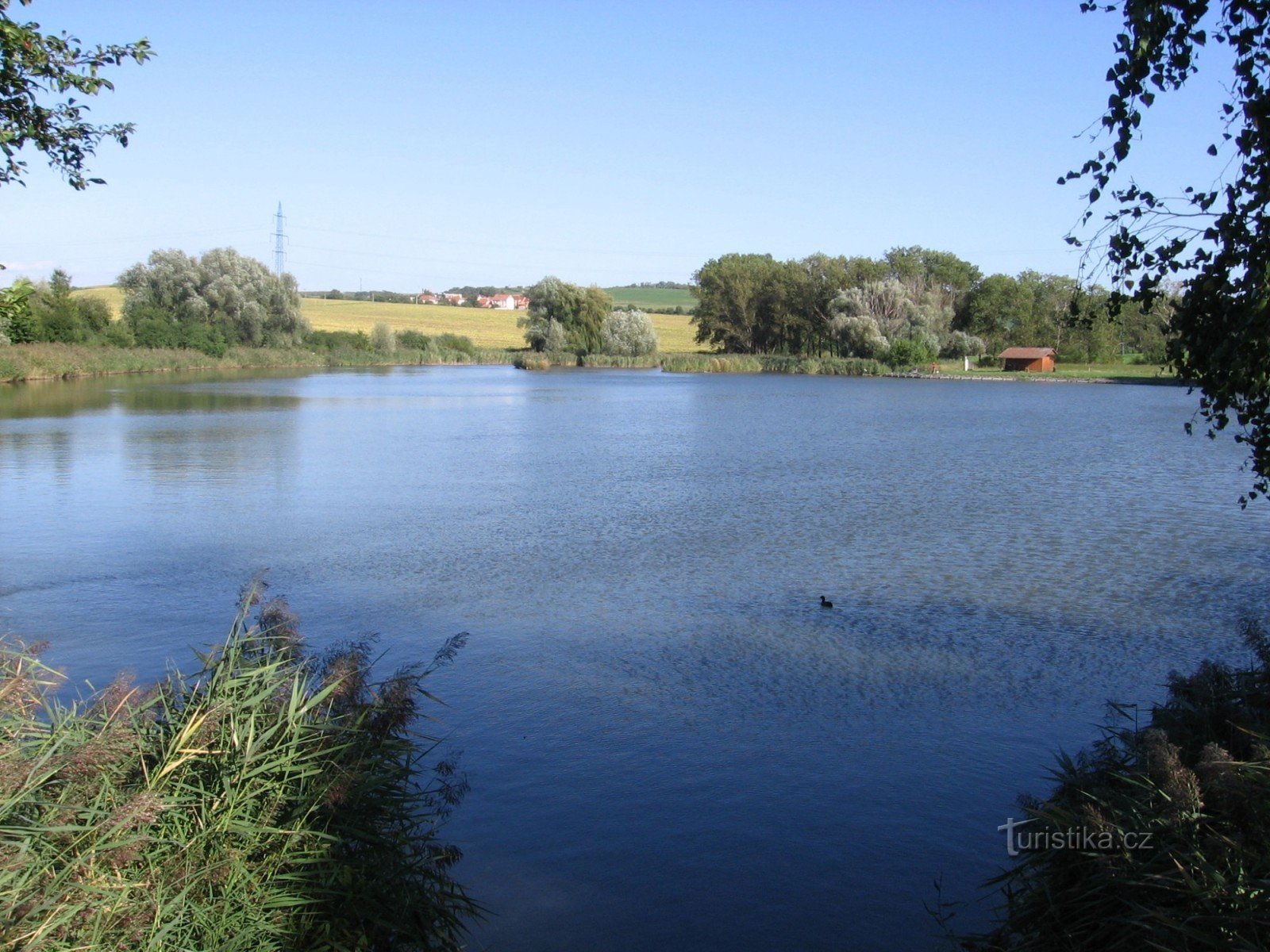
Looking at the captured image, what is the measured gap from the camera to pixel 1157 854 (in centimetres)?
367

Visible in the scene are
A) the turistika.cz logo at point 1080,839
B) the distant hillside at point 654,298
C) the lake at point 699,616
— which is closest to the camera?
the turistika.cz logo at point 1080,839

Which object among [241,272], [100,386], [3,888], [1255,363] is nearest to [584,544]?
[1255,363]

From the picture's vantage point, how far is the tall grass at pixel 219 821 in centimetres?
330

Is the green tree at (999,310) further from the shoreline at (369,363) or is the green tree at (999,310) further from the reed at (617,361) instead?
the reed at (617,361)

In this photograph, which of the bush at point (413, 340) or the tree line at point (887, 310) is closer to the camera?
the tree line at point (887, 310)

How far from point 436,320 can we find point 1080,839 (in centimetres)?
10715

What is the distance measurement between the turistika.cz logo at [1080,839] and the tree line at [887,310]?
216ft

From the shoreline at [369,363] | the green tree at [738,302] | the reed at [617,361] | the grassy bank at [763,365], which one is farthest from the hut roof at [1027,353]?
the reed at [617,361]

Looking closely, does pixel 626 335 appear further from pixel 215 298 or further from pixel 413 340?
pixel 215 298

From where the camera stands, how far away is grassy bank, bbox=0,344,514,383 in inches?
1843

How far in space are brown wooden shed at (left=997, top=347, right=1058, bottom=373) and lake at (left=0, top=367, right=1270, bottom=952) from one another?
47296 millimetres

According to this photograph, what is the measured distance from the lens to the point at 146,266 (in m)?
63.5

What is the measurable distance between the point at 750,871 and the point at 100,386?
46.2 meters

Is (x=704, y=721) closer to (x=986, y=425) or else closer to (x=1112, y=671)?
(x=1112, y=671)
